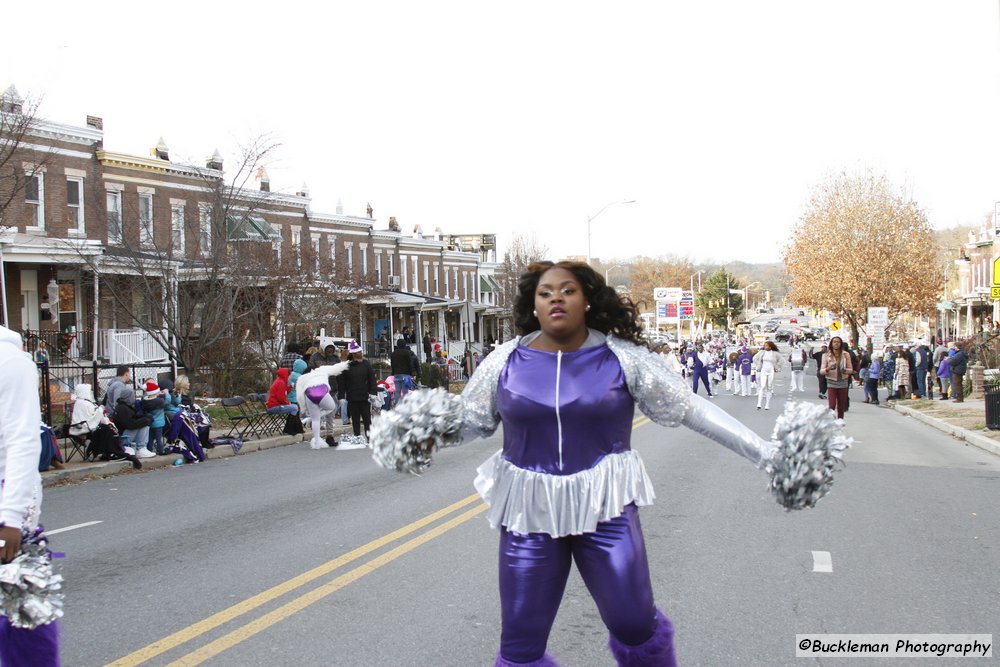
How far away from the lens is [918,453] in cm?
1435

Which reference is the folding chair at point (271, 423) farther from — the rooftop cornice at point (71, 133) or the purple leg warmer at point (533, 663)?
the purple leg warmer at point (533, 663)

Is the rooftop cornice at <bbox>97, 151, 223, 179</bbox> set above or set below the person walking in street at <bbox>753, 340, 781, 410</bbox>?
above

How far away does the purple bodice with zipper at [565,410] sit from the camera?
11.7ft

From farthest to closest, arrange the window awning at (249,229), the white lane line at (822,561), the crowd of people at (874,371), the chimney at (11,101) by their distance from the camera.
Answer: the crowd of people at (874,371)
the window awning at (249,229)
the chimney at (11,101)
the white lane line at (822,561)

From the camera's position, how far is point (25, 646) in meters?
3.46

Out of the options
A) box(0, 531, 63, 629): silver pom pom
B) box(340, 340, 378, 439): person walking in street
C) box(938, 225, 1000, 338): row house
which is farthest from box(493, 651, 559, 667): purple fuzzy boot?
box(938, 225, 1000, 338): row house

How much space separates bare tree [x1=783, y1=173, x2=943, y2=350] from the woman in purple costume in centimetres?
4580

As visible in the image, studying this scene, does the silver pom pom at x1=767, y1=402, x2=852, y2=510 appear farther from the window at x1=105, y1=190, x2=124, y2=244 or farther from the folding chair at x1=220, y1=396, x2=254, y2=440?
the window at x1=105, y1=190, x2=124, y2=244

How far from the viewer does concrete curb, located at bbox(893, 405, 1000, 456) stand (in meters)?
14.9

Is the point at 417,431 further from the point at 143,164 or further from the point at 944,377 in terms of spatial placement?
the point at 143,164

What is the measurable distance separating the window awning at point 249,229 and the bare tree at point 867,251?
1098 inches

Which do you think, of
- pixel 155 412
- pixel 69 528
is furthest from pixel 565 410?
pixel 155 412

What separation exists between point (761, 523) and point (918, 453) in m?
7.21

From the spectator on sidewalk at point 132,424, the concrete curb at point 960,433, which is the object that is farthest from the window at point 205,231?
the concrete curb at point 960,433
